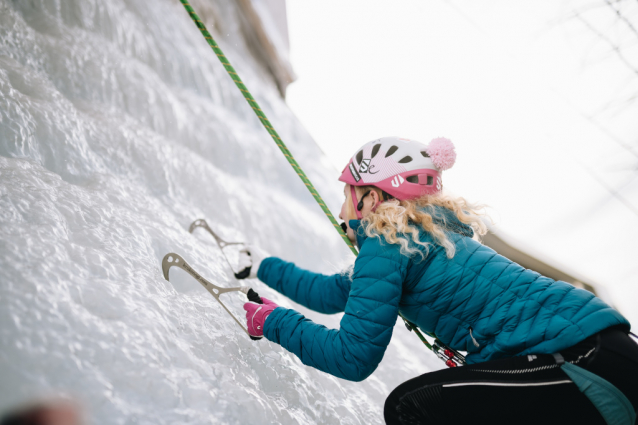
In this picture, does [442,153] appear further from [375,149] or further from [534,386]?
[534,386]

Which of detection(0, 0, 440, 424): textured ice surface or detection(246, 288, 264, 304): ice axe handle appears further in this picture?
detection(246, 288, 264, 304): ice axe handle

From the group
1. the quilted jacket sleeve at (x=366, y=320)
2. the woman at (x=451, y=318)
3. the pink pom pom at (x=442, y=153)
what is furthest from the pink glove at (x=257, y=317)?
the pink pom pom at (x=442, y=153)

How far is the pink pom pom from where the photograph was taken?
866 millimetres

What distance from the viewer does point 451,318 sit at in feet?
2.53

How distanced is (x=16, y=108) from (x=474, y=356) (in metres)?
1.26

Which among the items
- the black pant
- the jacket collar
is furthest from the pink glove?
the black pant

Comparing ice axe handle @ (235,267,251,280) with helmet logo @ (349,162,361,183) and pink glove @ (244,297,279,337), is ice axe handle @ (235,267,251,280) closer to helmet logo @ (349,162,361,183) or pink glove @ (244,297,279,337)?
pink glove @ (244,297,279,337)

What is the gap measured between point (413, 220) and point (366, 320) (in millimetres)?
229

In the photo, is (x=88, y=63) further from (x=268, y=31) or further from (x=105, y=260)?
(x=268, y=31)

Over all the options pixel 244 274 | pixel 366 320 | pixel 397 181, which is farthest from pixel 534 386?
pixel 244 274

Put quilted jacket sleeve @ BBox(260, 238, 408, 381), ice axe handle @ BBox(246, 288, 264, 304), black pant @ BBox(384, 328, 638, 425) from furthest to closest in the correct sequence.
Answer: ice axe handle @ BBox(246, 288, 264, 304), quilted jacket sleeve @ BBox(260, 238, 408, 381), black pant @ BBox(384, 328, 638, 425)

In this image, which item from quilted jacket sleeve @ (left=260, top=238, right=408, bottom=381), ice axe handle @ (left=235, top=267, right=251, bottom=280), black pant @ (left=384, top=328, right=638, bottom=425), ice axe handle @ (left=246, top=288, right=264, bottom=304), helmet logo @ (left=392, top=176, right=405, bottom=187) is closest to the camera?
black pant @ (left=384, top=328, right=638, bottom=425)

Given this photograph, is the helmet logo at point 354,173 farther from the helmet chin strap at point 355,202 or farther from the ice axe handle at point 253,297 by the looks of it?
the ice axe handle at point 253,297

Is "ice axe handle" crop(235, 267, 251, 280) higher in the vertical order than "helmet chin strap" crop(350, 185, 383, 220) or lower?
lower
